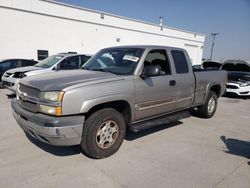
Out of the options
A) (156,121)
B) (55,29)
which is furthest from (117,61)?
(55,29)

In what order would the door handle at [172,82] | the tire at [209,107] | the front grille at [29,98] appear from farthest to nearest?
1. the tire at [209,107]
2. the door handle at [172,82]
3. the front grille at [29,98]

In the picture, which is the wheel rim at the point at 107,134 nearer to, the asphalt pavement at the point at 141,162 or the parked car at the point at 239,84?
the asphalt pavement at the point at 141,162

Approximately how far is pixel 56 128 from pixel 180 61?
3.23m

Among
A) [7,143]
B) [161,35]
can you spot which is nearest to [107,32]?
[161,35]

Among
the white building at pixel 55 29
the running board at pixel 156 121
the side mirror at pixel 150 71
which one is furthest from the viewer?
the white building at pixel 55 29

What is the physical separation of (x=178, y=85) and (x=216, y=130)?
1607 millimetres

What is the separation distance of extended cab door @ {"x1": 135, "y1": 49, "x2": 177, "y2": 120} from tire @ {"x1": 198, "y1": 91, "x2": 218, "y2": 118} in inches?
66.9

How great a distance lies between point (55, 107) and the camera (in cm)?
298

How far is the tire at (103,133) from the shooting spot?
3.28 metres

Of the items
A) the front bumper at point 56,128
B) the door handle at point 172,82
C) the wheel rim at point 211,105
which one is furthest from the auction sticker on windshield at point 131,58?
Result: the wheel rim at point 211,105

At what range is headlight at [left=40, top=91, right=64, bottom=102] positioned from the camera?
9.75 ft

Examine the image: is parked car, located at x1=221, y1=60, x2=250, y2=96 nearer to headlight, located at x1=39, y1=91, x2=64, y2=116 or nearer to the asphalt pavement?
the asphalt pavement

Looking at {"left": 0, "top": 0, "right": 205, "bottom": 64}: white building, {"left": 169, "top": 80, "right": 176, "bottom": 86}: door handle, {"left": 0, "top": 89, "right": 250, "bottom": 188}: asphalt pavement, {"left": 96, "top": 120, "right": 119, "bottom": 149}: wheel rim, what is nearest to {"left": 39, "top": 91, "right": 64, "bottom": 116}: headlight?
{"left": 96, "top": 120, "right": 119, "bottom": 149}: wheel rim

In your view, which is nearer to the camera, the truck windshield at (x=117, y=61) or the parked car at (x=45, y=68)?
the truck windshield at (x=117, y=61)
